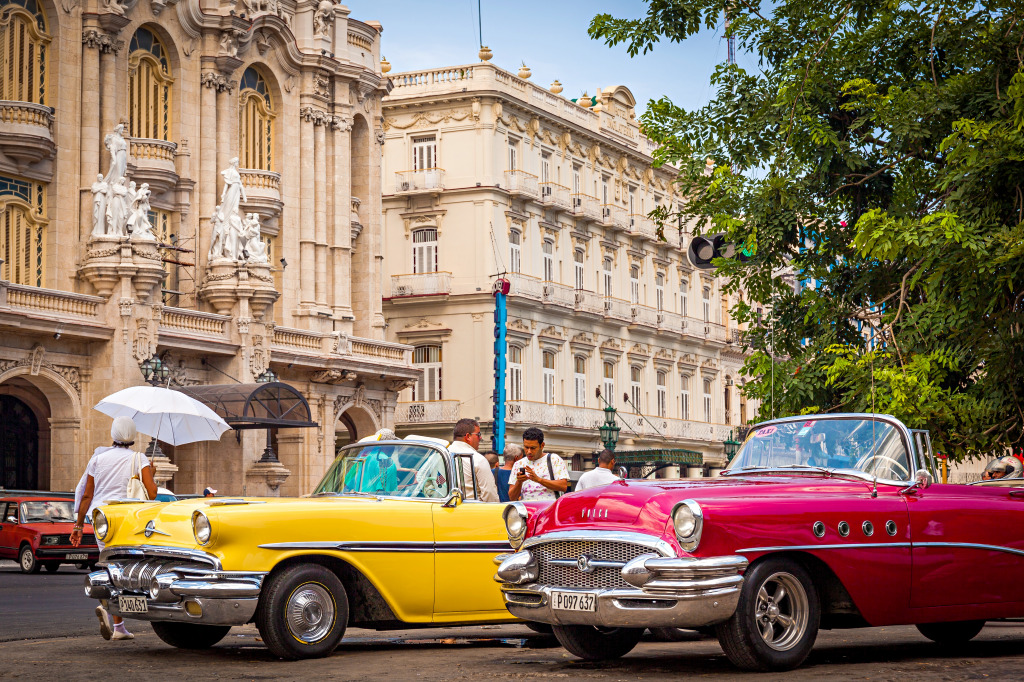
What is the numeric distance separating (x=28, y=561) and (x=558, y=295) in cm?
2682

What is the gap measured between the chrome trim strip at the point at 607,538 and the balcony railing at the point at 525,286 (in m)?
38.9

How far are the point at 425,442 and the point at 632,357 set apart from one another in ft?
149

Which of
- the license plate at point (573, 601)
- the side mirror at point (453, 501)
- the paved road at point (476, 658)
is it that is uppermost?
the side mirror at point (453, 501)

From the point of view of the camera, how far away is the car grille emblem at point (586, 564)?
8914 mm

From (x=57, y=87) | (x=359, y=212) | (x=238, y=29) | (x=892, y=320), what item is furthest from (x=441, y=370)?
(x=892, y=320)

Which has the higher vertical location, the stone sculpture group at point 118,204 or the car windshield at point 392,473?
the stone sculpture group at point 118,204

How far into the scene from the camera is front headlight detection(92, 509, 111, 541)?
1076 cm

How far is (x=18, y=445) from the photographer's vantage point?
33.4 m

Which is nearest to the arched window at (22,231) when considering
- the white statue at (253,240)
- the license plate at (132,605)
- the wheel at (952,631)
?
the white statue at (253,240)

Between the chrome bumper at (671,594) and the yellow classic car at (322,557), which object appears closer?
the chrome bumper at (671,594)

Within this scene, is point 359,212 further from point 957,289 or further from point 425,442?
point 425,442

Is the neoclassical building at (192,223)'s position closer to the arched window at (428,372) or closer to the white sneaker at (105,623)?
the arched window at (428,372)

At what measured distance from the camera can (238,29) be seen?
38.1 m

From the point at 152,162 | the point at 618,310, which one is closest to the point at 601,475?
the point at 152,162
